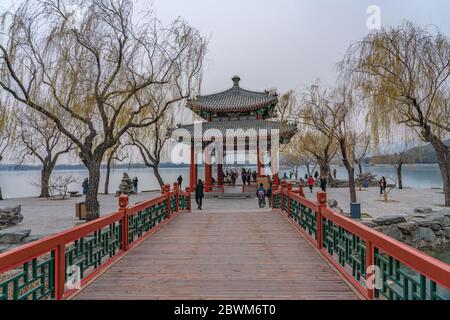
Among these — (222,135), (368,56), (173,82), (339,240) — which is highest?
(368,56)

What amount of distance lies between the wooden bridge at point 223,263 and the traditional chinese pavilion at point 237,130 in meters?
11.2

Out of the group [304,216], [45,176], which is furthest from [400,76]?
[45,176]

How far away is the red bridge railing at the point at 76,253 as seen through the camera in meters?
2.89

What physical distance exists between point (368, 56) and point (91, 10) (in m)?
9.58

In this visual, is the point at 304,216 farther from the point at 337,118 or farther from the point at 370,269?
the point at 337,118

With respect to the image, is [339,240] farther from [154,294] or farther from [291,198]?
[291,198]

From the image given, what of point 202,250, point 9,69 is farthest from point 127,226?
point 9,69

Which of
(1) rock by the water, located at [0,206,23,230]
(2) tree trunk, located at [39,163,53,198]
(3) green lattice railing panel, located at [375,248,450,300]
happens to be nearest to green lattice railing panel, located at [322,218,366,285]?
(3) green lattice railing panel, located at [375,248,450,300]

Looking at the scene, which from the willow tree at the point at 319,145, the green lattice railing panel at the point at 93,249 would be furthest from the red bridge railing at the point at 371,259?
the willow tree at the point at 319,145

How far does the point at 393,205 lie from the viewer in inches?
611

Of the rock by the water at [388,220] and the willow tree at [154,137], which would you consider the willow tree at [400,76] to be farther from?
the willow tree at [154,137]

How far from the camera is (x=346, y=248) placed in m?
4.25

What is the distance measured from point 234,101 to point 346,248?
55.5ft

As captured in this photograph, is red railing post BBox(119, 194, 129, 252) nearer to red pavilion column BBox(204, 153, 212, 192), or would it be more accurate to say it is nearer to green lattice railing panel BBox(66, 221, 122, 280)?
green lattice railing panel BBox(66, 221, 122, 280)
